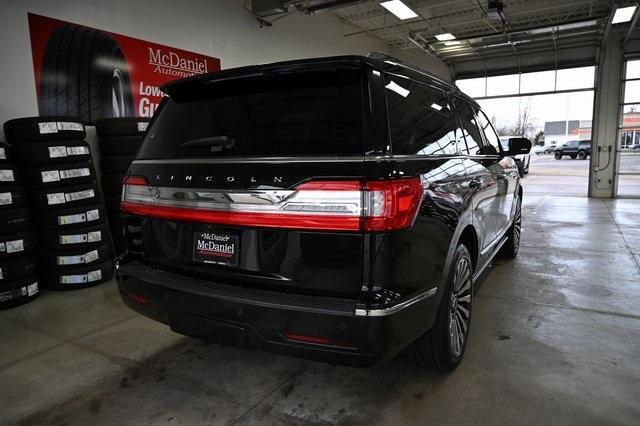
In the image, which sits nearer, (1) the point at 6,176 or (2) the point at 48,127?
(1) the point at 6,176

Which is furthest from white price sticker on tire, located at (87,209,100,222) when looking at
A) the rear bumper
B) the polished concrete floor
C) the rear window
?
the rear bumper

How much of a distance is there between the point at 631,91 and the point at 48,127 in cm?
1322

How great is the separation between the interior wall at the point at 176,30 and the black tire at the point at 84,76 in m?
0.15

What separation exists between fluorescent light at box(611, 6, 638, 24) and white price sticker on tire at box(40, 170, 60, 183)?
32.9 ft

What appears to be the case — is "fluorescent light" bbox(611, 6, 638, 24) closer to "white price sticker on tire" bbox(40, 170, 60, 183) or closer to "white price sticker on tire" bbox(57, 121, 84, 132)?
"white price sticker on tire" bbox(57, 121, 84, 132)

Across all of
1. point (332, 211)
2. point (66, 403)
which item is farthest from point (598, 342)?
point (66, 403)

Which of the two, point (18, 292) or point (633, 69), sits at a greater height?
point (633, 69)

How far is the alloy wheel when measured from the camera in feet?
7.89

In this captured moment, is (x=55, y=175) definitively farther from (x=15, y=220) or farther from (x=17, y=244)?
(x=17, y=244)

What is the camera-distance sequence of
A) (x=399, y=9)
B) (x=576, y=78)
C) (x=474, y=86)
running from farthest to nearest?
(x=474, y=86)
(x=576, y=78)
(x=399, y=9)

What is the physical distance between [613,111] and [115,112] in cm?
1204

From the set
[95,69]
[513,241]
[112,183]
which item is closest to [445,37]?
[513,241]

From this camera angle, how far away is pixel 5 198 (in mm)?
3771

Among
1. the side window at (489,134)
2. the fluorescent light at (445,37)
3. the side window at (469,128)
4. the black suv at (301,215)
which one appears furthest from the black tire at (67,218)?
the fluorescent light at (445,37)
